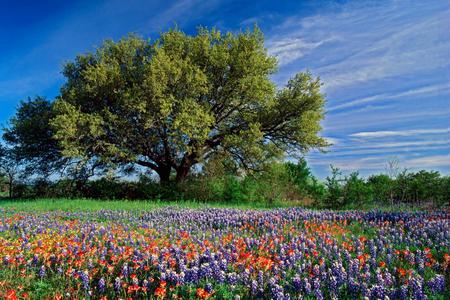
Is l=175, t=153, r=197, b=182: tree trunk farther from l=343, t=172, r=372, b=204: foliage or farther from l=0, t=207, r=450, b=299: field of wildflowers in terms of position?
l=0, t=207, r=450, b=299: field of wildflowers

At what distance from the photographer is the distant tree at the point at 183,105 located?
2361 cm

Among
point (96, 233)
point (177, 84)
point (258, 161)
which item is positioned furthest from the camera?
point (258, 161)

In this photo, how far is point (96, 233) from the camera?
8.98m

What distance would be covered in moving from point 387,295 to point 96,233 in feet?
20.9

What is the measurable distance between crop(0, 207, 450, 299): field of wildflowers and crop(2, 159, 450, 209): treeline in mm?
8615

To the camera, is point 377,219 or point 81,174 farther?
point 81,174

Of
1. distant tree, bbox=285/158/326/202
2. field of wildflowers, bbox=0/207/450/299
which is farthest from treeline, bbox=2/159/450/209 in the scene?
field of wildflowers, bbox=0/207/450/299

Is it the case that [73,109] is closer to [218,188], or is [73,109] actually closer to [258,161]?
[218,188]

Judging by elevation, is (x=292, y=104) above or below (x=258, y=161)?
above

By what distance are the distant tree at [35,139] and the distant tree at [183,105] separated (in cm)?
230

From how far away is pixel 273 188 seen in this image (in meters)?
22.3

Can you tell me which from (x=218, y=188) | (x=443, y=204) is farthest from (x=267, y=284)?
(x=218, y=188)

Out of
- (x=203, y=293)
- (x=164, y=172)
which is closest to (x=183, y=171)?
(x=164, y=172)

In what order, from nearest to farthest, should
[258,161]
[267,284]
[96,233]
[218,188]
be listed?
[267,284]
[96,233]
[218,188]
[258,161]
